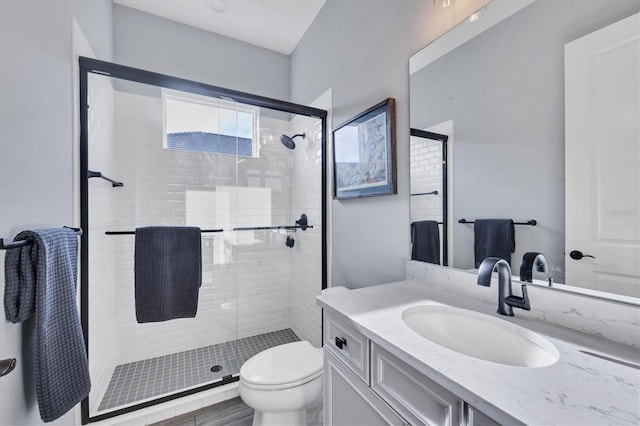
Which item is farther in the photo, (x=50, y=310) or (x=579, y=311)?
(x=50, y=310)

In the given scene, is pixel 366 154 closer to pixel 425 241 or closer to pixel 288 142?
pixel 425 241

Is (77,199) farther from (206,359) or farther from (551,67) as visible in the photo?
(551,67)

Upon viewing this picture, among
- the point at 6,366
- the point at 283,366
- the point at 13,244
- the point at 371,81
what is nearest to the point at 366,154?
the point at 371,81

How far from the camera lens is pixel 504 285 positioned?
2.98 ft

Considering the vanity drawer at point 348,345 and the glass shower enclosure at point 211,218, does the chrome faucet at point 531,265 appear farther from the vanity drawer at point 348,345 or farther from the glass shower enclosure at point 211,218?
the glass shower enclosure at point 211,218

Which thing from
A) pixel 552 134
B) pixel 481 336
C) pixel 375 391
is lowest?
pixel 375 391

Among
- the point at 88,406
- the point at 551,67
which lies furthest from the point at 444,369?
the point at 88,406

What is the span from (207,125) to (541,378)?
8.13ft

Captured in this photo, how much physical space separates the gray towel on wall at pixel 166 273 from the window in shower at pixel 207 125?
0.86 meters

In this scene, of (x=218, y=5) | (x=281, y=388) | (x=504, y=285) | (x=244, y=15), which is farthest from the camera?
(x=244, y=15)

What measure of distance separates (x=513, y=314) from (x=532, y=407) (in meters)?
0.51

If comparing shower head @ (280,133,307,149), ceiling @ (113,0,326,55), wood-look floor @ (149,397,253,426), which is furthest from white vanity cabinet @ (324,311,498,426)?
ceiling @ (113,0,326,55)

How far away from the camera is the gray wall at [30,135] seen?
32.7 inches

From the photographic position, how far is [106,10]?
1939mm
